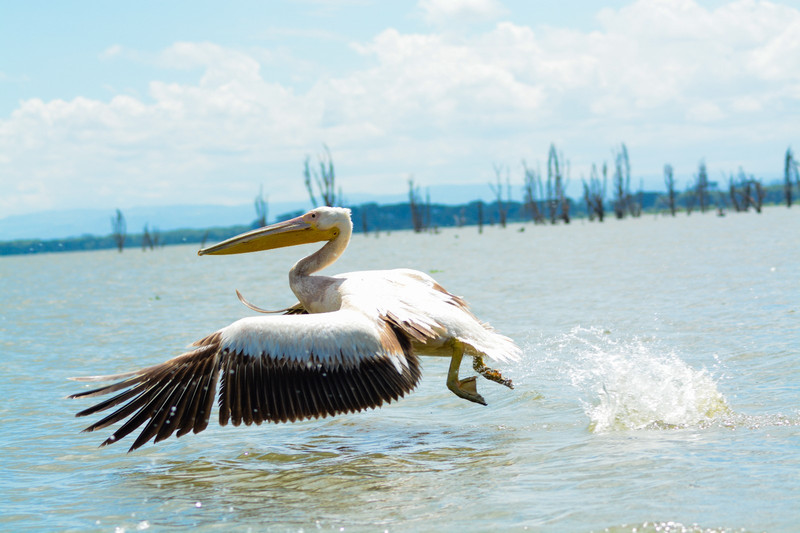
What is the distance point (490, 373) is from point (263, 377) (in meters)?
1.68

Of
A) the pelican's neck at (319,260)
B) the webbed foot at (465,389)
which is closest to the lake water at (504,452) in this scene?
the webbed foot at (465,389)

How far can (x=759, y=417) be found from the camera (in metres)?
4.96

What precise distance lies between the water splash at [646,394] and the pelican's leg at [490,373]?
0.58 metres

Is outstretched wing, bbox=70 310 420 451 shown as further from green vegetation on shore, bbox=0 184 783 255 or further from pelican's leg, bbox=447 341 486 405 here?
green vegetation on shore, bbox=0 184 783 255

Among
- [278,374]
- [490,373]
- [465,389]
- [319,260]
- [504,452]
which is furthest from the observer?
[319,260]

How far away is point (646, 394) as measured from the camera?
543cm

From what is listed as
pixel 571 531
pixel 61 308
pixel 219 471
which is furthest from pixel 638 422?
pixel 61 308

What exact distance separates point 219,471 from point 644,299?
845 centimetres

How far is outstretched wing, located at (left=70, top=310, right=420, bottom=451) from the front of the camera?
4.58m

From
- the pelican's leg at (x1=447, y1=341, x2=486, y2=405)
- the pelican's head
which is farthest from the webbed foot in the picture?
the pelican's head

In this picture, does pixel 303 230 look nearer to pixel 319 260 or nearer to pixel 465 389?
pixel 319 260

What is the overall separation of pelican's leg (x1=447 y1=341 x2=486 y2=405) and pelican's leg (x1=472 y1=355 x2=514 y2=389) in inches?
5.8

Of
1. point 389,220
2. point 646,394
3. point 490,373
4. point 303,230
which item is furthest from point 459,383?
point 389,220

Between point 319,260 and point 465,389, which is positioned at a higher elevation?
point 319,260
